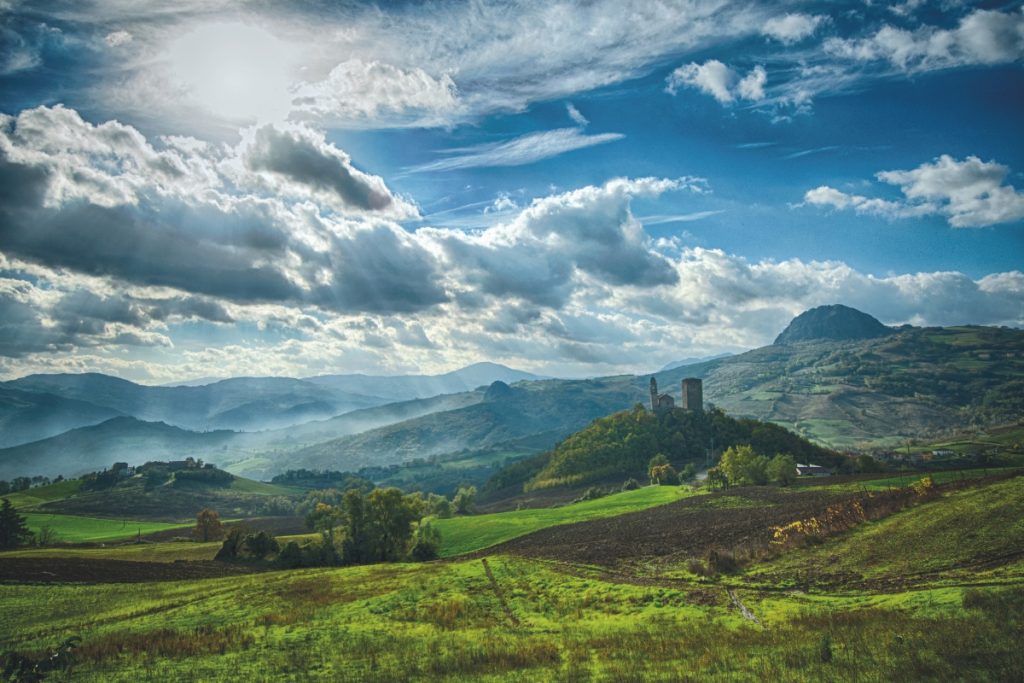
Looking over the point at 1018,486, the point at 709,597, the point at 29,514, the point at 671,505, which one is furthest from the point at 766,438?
the point at 29,514

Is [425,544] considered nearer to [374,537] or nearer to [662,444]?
[374,537]

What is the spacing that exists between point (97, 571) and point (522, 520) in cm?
6198

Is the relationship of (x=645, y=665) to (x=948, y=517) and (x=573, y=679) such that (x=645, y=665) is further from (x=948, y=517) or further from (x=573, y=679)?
(x=948, y=517)

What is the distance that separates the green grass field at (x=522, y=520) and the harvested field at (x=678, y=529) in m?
Answer: 6.18

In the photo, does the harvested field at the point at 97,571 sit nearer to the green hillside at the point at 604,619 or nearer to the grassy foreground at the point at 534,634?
the green hillside at the point at 604,619

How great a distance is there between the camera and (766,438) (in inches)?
7013

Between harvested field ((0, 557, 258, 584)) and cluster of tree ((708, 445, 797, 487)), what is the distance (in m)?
90.6

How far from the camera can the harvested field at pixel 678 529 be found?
5525cm

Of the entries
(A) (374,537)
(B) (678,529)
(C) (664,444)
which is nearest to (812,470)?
(C) (664,444)

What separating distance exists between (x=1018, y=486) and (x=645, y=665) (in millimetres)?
35883

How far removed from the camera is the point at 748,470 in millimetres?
115250

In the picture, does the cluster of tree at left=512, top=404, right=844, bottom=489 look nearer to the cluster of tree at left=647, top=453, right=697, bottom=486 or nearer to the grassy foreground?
the cluster of tree at left=647, top=453, right=697, bottom=486

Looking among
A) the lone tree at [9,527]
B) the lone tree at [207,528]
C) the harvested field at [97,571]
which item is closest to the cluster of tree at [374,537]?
the harvested field at [97,571]

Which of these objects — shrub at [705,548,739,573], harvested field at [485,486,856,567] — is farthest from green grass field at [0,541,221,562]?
Answer: shrub at [705,548,739,573]
